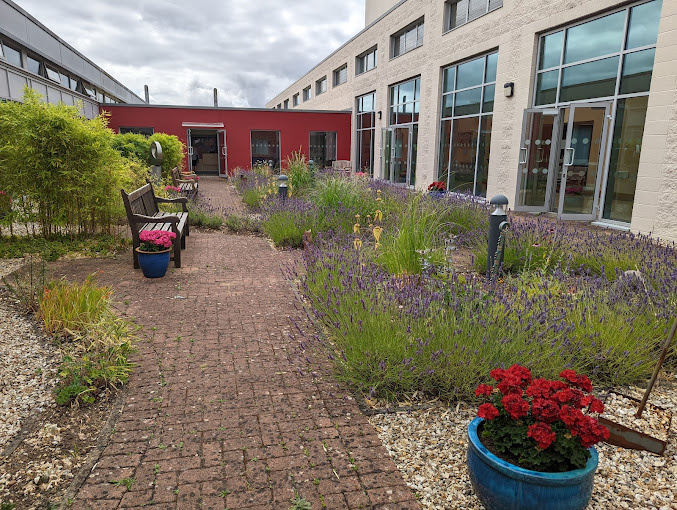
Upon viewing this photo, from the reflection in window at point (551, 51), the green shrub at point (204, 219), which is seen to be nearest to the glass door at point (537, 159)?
the reflection in window at point (551, 51)

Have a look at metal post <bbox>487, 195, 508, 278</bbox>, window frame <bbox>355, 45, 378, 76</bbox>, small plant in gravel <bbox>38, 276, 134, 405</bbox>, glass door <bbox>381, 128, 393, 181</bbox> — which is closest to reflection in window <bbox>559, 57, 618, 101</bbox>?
metal post <bbox>487, 195, 508, 278</bbox>

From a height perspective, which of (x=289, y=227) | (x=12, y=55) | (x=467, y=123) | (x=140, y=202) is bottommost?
(x=289, y=227)

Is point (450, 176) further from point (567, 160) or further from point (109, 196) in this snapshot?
point (109, 196)

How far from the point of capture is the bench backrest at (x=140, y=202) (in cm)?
581

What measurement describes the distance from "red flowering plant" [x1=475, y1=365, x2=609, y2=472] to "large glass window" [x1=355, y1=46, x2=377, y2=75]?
2191 centimetres

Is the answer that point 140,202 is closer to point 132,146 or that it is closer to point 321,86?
point 132,146

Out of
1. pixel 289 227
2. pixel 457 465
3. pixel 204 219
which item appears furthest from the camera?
pixel 204 219

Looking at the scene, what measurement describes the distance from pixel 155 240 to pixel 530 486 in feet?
16.2

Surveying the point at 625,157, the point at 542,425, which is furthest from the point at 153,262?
the point at 625,157

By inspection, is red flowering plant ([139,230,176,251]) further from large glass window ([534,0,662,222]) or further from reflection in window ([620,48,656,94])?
reflection in window ([620,48,656,94])

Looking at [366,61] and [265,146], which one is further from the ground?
[366,61]

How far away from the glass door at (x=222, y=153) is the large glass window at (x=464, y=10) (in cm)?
1250

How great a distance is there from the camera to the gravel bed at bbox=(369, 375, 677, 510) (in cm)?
221

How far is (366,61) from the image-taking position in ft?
76.1
